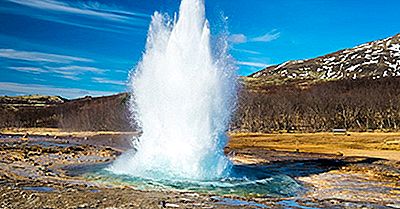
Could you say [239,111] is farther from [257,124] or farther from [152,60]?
[152,60]

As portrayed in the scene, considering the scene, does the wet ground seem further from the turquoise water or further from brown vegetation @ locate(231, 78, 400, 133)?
brown vegetation @ locate(231, 78, 400, 133)

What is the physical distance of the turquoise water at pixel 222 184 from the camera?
2152 centimetres

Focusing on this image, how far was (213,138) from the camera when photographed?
26312 millimetres

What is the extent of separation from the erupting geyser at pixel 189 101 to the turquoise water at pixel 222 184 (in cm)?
125

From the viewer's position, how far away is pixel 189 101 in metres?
26.0

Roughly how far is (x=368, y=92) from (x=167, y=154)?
338 feet

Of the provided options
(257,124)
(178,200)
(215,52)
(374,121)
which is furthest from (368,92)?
(178,200)

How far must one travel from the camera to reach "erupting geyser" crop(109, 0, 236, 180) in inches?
1019

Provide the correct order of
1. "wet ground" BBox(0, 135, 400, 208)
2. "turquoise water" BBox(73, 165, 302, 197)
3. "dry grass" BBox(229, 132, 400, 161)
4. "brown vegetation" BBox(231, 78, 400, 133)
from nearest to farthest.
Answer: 1. "wet ground" BBox(0, 135, 400, 208)
2. "turquoise water" BBox(73, 165, 302, 197)
3. "dry grass" BBox(229, 132, 400, 161)
4. "brown vegetation" BBox(231, 78, 400, 133)

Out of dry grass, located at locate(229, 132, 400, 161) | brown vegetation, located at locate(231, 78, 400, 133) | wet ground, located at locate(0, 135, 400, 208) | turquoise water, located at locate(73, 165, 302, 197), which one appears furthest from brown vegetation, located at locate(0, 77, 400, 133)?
turquoise water, located at locate(73, 165, 302, 197)

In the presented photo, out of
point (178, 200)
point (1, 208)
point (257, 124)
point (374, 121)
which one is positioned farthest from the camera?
point (257, 124)

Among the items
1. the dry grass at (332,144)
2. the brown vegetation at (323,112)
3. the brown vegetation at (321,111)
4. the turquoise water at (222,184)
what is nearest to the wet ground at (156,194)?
the turquoise water at (222,184)

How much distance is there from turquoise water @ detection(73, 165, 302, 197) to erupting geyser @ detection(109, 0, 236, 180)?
1.25 meters

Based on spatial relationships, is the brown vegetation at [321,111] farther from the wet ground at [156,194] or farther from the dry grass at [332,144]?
the wet ground at [156,194]
